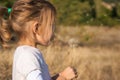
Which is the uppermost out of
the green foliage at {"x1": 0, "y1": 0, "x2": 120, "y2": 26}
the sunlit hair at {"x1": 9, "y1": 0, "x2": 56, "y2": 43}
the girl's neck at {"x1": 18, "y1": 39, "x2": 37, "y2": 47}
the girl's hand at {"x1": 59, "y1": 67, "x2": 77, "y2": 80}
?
the sunlit hair at {"x1": 9, "y1": 0, "x2": 56, "y2": 43}

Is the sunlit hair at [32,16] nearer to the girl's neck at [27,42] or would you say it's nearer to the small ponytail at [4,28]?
the girl's neck at [27,42]

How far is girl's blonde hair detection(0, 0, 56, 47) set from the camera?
8.54 feet

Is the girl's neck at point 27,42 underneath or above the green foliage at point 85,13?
above

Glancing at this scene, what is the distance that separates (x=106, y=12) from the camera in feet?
92.2

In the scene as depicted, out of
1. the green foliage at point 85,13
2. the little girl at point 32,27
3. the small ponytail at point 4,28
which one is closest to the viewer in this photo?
the little girl at point 32,27

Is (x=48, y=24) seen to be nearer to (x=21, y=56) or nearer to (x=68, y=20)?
(x=21, y=56)

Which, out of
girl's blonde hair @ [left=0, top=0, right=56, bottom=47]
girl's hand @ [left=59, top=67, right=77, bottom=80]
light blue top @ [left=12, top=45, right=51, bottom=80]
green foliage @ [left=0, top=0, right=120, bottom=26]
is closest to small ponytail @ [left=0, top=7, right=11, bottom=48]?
girl's blonde hair @ [left=0, top=0, right=56, bottom=47]

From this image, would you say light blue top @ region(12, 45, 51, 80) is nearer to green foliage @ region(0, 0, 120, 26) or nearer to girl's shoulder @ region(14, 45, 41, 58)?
girl's shoulder @ region(14, 45, 41, 58)

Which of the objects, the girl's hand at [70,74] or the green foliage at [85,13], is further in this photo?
the green foliage at [85,13]

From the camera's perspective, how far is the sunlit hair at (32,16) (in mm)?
2604

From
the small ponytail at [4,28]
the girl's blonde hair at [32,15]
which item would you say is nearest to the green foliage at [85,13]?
the small ponytail at [4,28]

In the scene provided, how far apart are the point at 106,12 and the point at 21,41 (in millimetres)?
25698

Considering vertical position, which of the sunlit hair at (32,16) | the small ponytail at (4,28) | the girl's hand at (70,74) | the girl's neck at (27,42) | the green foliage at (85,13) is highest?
the sunlit hair at (32,16)

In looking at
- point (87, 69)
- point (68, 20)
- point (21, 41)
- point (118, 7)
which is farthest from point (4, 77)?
point (118, 7)
